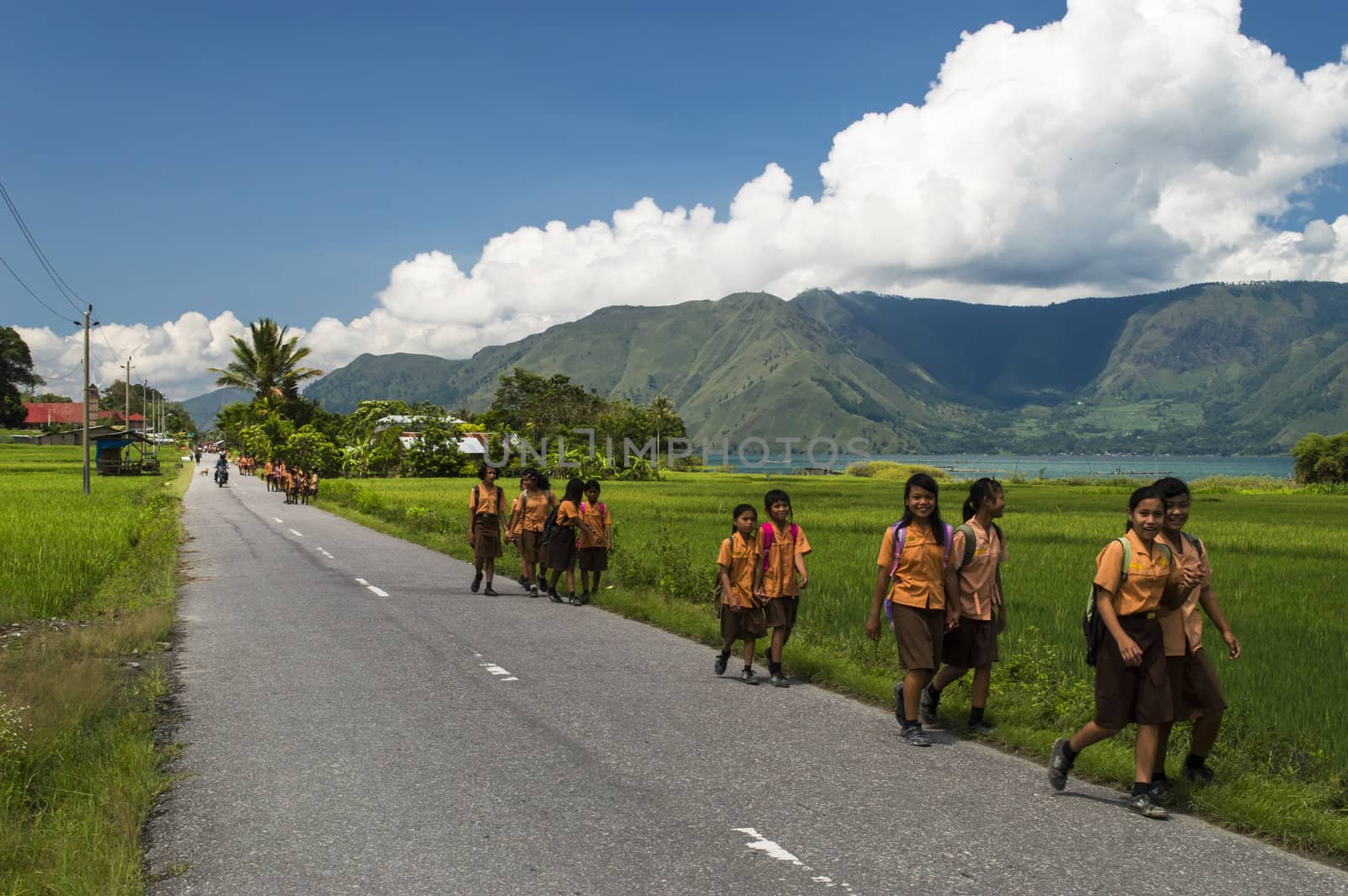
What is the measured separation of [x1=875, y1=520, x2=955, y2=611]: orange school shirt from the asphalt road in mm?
1020

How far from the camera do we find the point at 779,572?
892cm

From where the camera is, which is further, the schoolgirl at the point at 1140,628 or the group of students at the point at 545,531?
the group of students at the point at 545,531

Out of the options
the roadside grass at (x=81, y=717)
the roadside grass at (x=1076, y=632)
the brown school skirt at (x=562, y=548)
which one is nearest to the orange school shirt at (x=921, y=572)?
the roadside grass at (x=1076, y=632)

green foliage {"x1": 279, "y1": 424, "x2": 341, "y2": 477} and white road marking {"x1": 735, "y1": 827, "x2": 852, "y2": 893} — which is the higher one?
green foliage {"x1": 279, "y1": 424, "x2": 341, "y2": 477}

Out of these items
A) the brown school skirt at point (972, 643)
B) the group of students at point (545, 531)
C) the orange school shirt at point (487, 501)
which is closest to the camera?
the brown school skirt at point (972, 643)

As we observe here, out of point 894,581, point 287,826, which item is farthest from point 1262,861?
point 287,826

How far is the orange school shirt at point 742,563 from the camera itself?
9.02 m

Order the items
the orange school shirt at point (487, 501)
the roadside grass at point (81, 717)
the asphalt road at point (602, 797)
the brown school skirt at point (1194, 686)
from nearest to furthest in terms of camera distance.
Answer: the asphalt road at point (602, 797) → the roadside grass at point (81, 717) → the brown school skirt at point (1194, 686) → the orange school shirt at point (487, 501)

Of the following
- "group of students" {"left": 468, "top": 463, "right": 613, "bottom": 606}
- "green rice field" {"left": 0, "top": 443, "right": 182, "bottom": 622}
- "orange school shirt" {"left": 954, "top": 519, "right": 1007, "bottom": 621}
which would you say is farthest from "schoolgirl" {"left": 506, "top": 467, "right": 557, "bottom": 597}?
"orange school shirt" {"left": 954, "top": 519, "right": 1007, "bottom": 621}

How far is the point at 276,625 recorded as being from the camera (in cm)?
1212

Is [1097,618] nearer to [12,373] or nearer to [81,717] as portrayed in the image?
[81,717]

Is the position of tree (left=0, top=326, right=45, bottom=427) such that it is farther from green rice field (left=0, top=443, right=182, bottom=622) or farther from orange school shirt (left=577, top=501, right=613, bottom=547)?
orange school shirt (left=577, top=501, right=613, bottom=547)

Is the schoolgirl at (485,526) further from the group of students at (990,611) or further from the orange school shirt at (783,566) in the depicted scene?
the orange school shirt at (783,566)

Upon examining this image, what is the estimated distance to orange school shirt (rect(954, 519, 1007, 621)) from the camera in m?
7.18
